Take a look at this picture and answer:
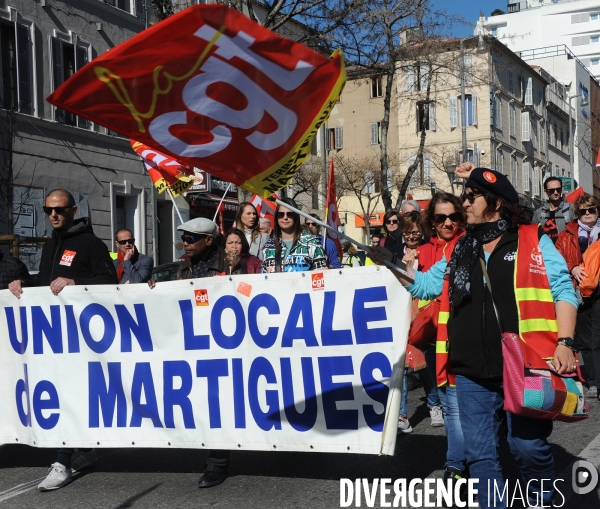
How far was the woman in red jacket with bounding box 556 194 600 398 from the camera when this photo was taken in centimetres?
872

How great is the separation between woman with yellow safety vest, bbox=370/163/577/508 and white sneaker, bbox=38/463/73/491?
2852 mm

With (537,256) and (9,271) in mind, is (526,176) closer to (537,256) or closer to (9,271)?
(9,271)

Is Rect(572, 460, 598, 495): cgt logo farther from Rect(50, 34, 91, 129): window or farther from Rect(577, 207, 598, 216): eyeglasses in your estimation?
Rect(50, 34, 91, 129): window

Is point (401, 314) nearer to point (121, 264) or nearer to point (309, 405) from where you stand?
point (309, 405)

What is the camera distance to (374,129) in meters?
53.2

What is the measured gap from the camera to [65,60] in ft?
73.3

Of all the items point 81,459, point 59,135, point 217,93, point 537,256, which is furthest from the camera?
point 59,135

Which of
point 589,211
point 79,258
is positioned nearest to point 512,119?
point 589,211

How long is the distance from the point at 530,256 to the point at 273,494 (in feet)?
7.75

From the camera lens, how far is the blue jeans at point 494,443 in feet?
13.2

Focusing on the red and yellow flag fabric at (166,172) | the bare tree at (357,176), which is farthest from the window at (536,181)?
the red and yellow flag fabric at (166,172)

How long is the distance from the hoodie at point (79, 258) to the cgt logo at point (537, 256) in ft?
10.7

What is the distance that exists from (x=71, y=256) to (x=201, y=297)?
1.06m

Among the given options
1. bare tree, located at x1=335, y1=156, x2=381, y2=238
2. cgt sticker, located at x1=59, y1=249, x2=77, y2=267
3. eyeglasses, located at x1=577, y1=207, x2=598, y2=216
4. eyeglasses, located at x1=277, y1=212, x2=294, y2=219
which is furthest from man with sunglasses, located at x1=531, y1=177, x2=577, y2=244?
bare tree, located at x1=335, y1=156, x2=381, y2=238
